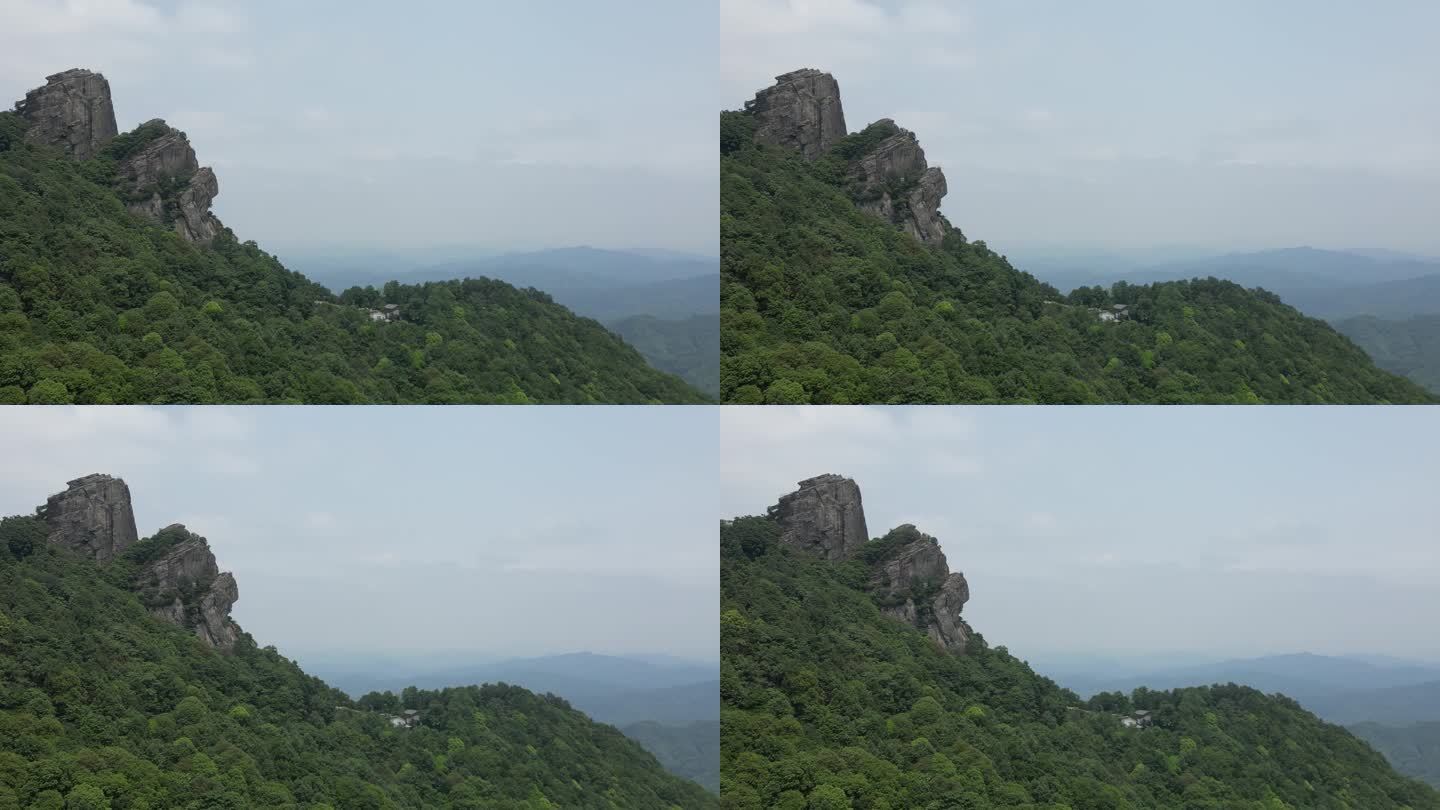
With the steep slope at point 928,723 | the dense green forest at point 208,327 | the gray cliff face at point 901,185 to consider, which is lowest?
the steep slope at point 928,723

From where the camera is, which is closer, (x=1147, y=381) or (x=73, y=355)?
(x=73, y=355)

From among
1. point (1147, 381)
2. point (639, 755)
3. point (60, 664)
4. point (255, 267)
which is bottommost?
point (639, 755)

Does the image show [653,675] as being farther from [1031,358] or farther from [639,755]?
[1031,358]

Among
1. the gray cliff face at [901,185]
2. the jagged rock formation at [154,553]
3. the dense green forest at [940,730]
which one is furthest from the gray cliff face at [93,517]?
the gray cliff face at [901,185]

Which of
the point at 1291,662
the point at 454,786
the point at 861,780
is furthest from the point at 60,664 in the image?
the point at 1291,662

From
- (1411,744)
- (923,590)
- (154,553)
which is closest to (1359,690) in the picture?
(1411,744)

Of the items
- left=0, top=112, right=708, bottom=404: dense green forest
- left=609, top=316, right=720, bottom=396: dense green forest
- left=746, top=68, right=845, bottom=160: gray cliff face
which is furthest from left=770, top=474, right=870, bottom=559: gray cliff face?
left=746, top=68, right=845, bottom=160: gray cliff face

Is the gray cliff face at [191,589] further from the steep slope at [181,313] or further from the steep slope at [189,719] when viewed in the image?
the steep slope at [181,313]
